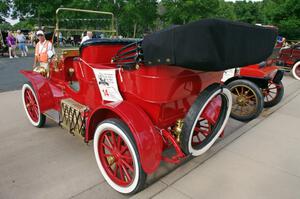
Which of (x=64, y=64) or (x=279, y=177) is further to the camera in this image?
(x=64, y=64)

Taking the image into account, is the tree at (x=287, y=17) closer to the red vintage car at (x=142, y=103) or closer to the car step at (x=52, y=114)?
the red vintage car at (x=142, y=103)

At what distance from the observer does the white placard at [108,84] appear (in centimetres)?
243

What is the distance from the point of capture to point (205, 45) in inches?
63.4

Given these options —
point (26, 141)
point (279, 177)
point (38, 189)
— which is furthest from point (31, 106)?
point (279, 177)

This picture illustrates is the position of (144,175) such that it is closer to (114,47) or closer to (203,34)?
(203,34)

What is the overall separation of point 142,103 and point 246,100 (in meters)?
2.79

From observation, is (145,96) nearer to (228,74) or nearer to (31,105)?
(31,105)

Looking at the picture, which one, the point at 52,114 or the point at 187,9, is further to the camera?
the point at 187,9

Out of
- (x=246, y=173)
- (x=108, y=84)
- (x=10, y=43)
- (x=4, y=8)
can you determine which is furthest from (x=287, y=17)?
(x=4, y=8)

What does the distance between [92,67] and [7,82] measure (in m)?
6.42

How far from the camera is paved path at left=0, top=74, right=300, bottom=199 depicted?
96.8 inches

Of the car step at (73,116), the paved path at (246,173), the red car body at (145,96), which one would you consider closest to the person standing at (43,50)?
the car step at (73,116)

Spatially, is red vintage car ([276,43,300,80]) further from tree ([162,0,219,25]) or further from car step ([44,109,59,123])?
tree ([162,0,219,25])

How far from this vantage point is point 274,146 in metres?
3.39
